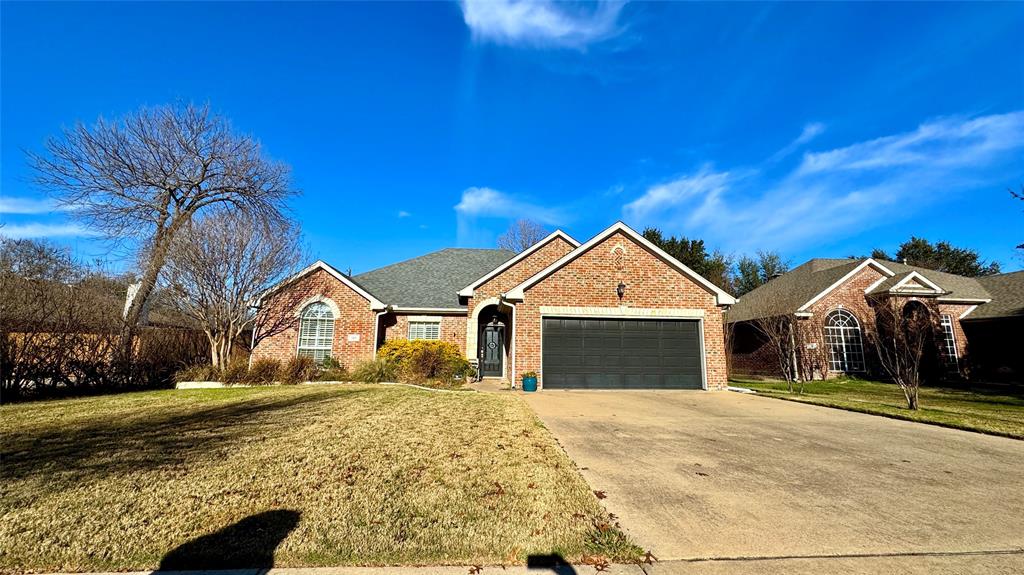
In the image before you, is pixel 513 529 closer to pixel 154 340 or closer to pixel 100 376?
pixel 100 376

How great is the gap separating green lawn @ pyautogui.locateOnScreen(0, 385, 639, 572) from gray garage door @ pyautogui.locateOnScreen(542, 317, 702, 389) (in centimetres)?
653

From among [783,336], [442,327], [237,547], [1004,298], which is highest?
[1004,298]

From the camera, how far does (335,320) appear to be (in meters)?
16.8

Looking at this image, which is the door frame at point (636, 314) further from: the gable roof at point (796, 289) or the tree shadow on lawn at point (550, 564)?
the tree shadow on lawn at point (550, 564)

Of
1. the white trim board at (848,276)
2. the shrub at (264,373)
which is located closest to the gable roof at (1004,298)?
the white trim board at (848,276)

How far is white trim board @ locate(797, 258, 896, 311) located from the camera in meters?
19.4

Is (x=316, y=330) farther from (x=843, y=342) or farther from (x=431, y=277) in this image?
(x=843, y=342)

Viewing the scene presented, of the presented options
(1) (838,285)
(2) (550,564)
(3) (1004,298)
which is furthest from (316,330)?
(3) (1004,298)

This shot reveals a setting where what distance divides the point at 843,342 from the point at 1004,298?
759cm

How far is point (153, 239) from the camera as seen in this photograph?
17.9 meters

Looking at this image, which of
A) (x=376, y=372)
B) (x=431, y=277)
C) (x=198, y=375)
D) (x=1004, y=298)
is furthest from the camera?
(x=431, y=277)

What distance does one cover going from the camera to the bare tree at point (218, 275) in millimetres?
14430

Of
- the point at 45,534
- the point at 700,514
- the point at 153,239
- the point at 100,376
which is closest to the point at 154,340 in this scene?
the point at 100,376

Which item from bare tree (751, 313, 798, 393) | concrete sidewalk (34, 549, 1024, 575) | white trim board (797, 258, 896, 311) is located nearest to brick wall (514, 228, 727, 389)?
bare tree (751, 313, 798, 393)
